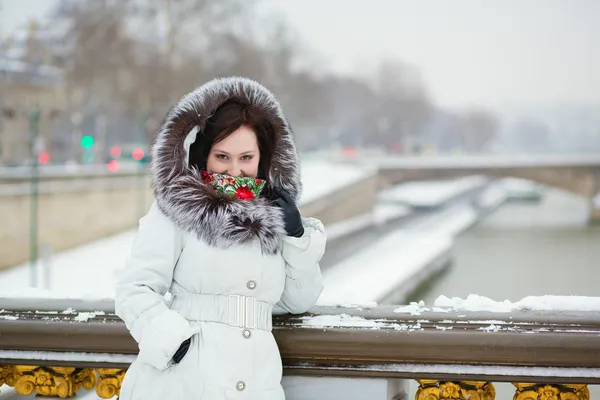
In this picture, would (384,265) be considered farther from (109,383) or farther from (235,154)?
(235,154)

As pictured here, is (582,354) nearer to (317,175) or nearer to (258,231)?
(258,231)

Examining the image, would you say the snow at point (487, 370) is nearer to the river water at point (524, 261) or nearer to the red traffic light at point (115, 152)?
the river water at point (524, 261)

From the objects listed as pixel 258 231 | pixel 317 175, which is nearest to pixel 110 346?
pixel 258 231

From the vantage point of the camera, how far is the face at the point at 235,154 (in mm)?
2061

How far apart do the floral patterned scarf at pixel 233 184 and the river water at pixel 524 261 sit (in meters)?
13.2

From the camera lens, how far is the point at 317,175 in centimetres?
3077

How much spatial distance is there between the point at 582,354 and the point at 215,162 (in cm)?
106

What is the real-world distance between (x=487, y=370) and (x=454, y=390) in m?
0.11

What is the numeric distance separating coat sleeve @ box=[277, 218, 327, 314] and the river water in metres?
13.1

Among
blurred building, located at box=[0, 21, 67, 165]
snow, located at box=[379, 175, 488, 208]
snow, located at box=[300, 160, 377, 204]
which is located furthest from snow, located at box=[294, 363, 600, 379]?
snow, located at box=[379, 175, 488, 208]

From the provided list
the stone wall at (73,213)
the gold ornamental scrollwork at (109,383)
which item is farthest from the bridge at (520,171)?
the gold ornamental scrollwork at (109,383)

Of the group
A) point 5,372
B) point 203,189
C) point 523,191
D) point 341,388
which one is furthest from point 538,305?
point 523,191

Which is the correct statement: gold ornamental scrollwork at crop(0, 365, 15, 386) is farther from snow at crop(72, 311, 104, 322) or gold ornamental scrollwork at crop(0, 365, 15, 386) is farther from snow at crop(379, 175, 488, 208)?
snow at crop(379, 175, 488, 208)

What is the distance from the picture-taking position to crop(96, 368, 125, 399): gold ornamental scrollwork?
2.21 metres
